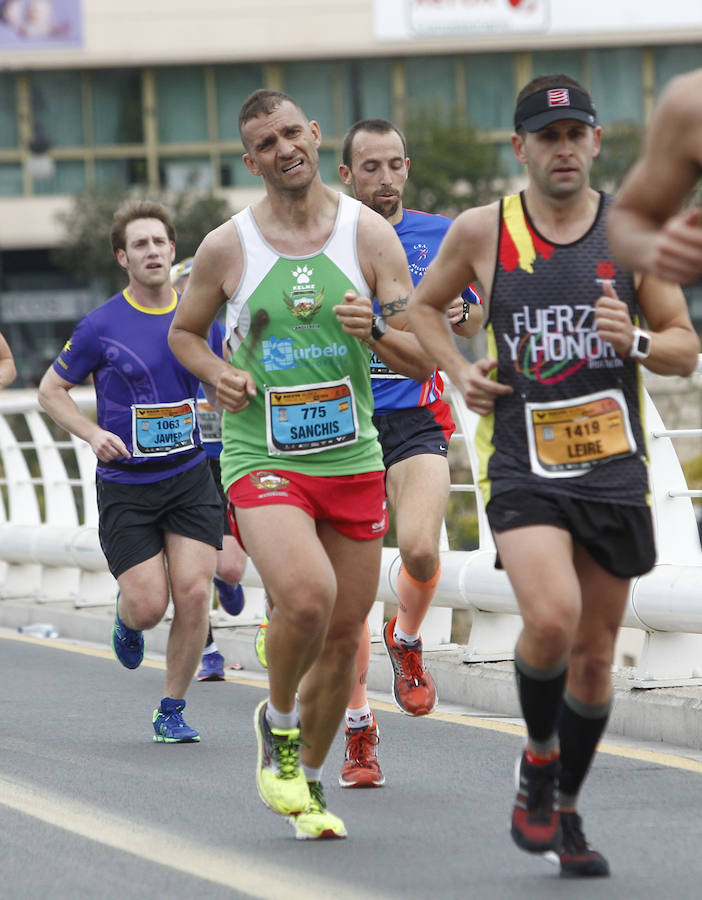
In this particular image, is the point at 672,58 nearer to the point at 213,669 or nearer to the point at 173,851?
the point at 213,669

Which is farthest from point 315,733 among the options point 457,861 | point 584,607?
point 584,607

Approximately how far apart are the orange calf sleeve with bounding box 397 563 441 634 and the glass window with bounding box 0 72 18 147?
5533 centimetres

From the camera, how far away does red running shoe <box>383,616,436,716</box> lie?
24.8 ft

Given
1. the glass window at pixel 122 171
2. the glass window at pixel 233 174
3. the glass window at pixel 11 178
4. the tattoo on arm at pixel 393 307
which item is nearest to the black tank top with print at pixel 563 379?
the tattoo on arm at pixel 393 307

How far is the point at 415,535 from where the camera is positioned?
7.57 m

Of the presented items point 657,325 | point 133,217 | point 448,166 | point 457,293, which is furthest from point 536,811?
point 448,166

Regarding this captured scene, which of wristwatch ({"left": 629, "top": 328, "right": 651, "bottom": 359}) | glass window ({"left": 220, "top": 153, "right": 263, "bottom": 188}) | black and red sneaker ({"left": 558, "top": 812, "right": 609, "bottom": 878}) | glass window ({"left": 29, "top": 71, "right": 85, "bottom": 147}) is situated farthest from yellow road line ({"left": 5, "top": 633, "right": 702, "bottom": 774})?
glass window ({"left": 29, "top": 71, "right": 85, "bottom": 147})

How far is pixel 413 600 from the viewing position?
783cm

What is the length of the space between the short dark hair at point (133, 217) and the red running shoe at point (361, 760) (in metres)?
2.61

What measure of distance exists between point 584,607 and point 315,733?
113 centimetres

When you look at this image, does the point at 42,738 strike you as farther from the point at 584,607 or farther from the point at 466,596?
the point at 584,607

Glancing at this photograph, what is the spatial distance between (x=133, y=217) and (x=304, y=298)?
9.59ft

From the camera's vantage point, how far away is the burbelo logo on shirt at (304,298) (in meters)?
5.78

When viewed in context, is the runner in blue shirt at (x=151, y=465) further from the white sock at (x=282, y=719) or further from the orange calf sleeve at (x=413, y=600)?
the white sock at (x=282, y=719)
